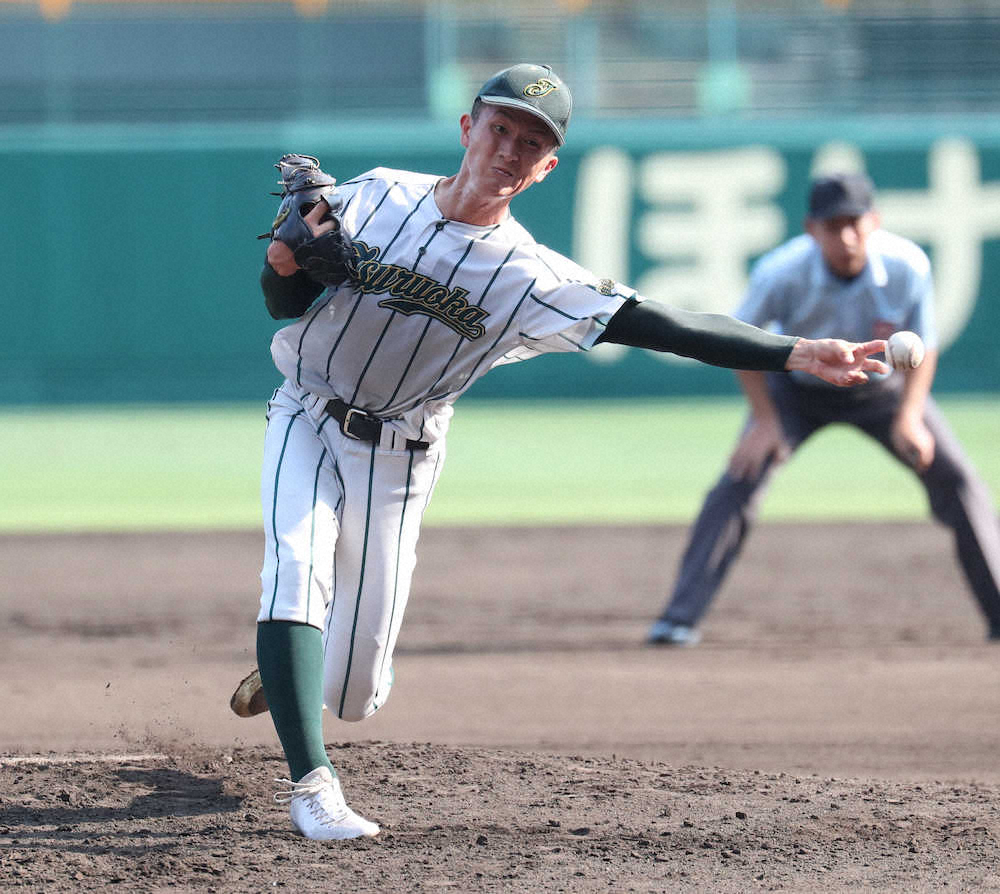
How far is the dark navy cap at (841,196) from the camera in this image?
5.72 m

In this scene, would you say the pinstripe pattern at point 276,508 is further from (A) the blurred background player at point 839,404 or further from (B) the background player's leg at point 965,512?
(B) the background player's leg at point 965,512

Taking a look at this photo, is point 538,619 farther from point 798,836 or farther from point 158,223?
point 158,223

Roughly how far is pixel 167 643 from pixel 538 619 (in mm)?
1588

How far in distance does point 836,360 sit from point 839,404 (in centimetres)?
285

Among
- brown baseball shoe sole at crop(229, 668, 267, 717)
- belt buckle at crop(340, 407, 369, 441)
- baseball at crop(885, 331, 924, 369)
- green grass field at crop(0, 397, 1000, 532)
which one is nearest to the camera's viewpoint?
baseball at crop(885, 331, 924, 369)

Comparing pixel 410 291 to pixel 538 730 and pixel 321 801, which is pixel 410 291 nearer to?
pixel 321 801

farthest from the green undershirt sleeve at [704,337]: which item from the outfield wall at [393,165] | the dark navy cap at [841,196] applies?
the outfield wall at [393,165]

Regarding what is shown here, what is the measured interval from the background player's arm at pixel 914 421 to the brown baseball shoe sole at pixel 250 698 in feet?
9.73

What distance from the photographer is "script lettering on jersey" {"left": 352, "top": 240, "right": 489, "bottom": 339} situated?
352 centimetres

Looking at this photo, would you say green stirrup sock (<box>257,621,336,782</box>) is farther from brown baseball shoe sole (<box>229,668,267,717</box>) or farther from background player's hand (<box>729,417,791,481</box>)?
background player's hand (<box>729,417,791,481</box>)

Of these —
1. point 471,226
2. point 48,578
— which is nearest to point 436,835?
point 471,226

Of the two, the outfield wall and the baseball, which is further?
the outfield wall

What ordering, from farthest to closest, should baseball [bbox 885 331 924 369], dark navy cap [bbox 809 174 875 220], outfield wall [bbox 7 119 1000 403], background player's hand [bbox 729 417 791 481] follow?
outfield wall [bbox 7 119 1000 403] < background player's hand [bbox 729 417 791 481] < dark navy cap [bbox 809 174 875 220] < baseball [bbox 885 331 924 369]

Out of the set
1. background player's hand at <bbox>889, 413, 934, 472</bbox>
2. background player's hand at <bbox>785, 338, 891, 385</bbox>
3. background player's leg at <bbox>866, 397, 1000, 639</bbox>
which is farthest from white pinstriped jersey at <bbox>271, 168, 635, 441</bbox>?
background player's leg at <bbox>866, 397, 1000, 639</bbox>
